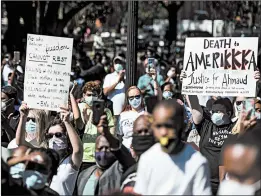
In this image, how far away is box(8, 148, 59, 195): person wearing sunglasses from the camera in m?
5.19

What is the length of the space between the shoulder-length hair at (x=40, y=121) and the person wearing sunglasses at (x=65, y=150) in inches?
4.5

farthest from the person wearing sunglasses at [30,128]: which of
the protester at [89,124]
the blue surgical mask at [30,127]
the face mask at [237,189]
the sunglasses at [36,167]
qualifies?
the face mask at [237,189]

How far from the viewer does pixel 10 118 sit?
829cm

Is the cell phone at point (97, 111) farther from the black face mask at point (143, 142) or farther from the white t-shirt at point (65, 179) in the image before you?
the white t-shirt at point (65, 179)

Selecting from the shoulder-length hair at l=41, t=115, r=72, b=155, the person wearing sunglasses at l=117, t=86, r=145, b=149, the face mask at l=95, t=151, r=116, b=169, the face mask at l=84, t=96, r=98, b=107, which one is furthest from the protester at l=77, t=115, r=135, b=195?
the face mask at l=84, t=96, r=98, b=107

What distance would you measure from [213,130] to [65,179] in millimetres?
1948

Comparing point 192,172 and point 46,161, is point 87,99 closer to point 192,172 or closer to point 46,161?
point 46,161

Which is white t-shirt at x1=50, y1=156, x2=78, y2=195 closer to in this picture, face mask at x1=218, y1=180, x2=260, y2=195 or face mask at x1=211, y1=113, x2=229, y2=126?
face mask at x1=211, y1=113, x2=229, y2=126

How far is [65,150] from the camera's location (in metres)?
6.86

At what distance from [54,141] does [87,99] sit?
5.20ft

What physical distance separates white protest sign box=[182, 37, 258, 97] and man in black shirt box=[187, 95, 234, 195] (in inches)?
8.7

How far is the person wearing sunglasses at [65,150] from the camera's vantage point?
6363 millimetres

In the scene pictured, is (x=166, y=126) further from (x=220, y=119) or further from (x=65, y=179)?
(x=220, y=119)

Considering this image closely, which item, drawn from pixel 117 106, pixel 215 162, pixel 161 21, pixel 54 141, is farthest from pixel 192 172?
pixel 161 21
